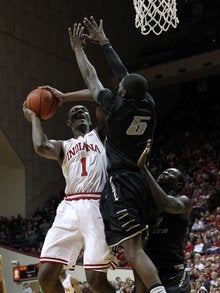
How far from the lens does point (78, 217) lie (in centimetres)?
525

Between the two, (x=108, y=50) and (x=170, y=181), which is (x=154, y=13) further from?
(x=170, y=181)

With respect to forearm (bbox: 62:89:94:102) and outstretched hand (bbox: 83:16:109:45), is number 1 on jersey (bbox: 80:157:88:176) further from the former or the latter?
Result: outstretched hand (bbox: 83:16:109:45)

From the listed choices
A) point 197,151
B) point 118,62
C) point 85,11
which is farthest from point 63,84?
point 118,62

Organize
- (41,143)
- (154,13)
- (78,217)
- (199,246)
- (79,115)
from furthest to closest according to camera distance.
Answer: (199,246), (154,13), (79,115), (41,143), (78,217)

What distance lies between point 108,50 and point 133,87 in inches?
19.9

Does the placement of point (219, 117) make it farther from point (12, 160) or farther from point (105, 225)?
point (105, 225)

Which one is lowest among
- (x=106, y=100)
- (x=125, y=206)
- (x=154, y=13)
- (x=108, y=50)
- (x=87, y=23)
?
(x=125, y=206)

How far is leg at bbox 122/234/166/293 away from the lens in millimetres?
4598

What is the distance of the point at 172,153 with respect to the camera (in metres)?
22.9

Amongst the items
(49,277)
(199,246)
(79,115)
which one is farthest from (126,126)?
(199,246)

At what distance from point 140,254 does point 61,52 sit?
1878cm

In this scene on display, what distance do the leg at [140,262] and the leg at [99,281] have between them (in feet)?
1.61

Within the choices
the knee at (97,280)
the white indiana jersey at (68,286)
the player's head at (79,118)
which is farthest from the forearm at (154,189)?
the white indiana jersey at (68,286)

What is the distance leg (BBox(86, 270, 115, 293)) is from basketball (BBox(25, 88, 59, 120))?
4.47ft
